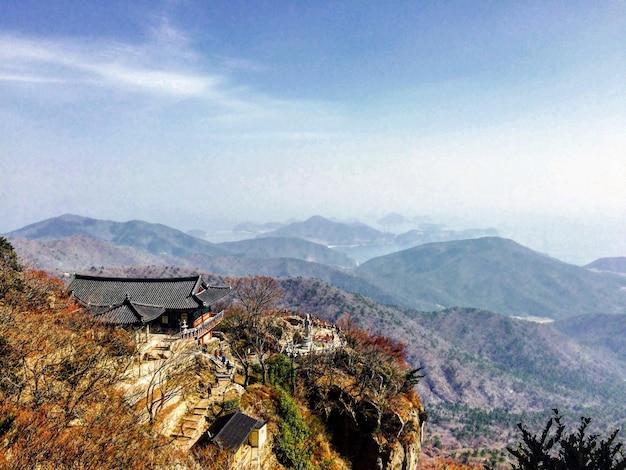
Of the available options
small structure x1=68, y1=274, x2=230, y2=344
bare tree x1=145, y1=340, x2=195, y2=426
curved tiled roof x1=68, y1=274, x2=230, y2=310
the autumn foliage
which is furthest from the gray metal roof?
curved tiled roof x1=68, y1=274, x2=230, y2=310

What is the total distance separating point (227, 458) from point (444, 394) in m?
131

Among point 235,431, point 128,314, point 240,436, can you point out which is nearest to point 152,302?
point 128,314

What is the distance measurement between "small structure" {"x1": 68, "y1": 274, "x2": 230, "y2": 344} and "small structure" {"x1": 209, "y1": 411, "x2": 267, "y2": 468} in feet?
36.9

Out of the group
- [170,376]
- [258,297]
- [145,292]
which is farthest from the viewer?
[258,297]

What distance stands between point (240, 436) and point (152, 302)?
1764 centimetres

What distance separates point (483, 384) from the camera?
139m

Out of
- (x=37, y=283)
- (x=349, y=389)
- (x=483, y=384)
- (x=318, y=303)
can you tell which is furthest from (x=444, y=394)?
(x=37, y=283)

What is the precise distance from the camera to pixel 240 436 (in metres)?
21.7

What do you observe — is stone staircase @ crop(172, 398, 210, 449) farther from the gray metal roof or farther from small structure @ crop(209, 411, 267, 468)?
the gray metal roof

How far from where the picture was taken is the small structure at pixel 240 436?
21.2 m

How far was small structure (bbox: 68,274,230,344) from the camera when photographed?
30625 millimetres

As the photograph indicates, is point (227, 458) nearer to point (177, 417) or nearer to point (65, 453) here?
point (177, 417)

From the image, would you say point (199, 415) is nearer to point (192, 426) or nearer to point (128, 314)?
point (192, 426)

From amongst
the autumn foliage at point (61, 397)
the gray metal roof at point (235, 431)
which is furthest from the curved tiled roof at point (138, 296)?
the gray metal roof at point (235, 431)
